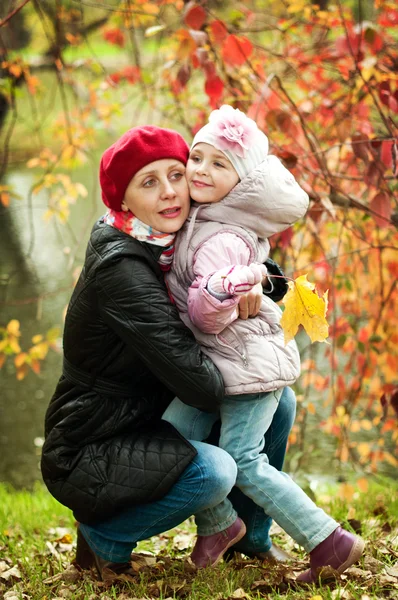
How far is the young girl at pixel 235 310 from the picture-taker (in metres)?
2.34

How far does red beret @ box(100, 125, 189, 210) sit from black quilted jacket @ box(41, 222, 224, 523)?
0.40 ft

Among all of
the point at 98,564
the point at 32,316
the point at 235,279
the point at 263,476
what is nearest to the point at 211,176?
the point at 235,279

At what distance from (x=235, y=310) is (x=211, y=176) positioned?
1.36 feet

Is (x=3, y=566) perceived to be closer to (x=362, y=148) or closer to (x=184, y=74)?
(x=362, y=148)

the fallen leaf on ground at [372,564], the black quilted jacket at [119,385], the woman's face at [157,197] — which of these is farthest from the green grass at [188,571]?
the woman's face at [157,197]

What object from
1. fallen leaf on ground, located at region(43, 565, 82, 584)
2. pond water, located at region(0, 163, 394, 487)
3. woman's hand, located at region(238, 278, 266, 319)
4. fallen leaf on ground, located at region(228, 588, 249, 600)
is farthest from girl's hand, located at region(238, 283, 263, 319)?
pond water, located at region(0, 163, 394, 487)

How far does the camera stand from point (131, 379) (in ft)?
8.13

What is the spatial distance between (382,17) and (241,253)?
3.29 meters

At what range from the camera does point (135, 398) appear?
8.22 feet

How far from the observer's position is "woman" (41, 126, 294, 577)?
7.55 feet

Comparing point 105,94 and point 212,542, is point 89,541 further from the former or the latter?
point 105,94

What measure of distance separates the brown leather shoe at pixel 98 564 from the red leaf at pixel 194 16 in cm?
224

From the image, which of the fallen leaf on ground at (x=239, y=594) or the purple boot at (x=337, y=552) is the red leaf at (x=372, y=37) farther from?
the fallen leaf on ground at (x=239, y=594)

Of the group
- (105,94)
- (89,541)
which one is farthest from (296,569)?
(105,94)
